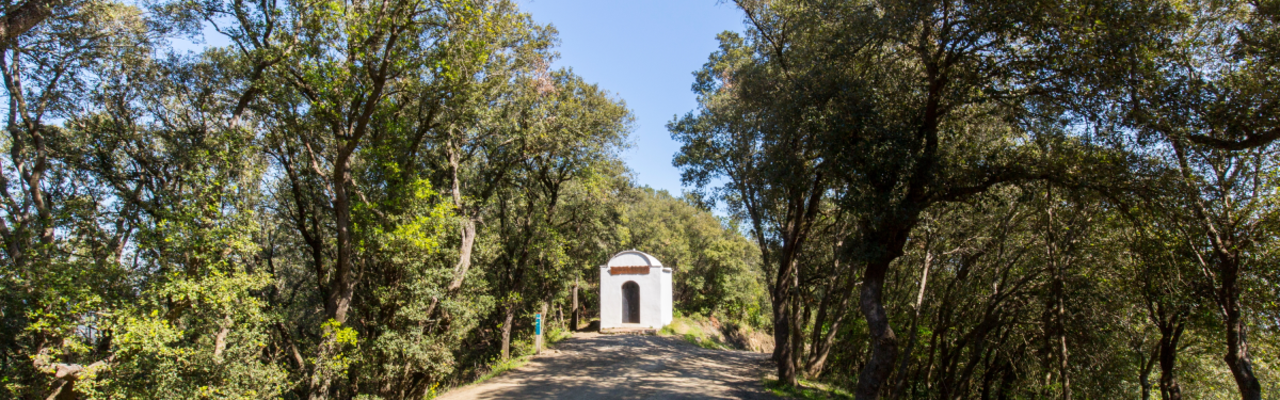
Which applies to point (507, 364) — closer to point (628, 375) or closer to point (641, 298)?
point (628, 375)

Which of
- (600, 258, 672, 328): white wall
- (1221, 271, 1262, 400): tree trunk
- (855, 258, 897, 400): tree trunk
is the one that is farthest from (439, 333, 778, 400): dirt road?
(1221, 271, 1262, 400): tree trunk

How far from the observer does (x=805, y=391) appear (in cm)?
1073

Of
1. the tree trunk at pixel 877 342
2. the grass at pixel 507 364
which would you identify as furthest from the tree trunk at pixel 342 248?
the tree trunk at pixel 877 342

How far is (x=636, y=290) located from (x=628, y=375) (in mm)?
10363

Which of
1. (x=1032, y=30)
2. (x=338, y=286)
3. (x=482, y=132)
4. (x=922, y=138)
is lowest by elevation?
(x=338, y=286)

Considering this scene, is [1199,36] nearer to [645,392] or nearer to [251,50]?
[645,392]

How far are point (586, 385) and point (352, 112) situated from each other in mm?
6750

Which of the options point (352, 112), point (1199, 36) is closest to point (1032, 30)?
point (1199, 36)

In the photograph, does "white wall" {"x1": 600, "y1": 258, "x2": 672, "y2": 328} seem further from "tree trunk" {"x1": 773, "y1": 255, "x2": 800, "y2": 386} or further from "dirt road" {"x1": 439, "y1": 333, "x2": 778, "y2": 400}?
"tree trunk" {"x1": 773, "y1": 255, "x2": 800, "y2": 386}

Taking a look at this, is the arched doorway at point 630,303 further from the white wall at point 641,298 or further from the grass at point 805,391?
the grass at point 805,391

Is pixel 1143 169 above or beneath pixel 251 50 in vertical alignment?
beneath

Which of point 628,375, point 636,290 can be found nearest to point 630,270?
point 636,290

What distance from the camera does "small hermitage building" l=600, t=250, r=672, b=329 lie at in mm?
22578

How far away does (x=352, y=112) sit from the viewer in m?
10.0
